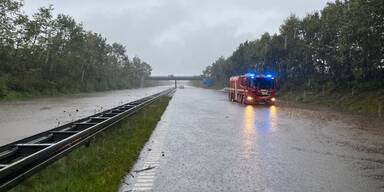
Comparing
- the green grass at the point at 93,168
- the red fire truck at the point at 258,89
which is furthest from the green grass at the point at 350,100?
the green grass at the point at 93,168

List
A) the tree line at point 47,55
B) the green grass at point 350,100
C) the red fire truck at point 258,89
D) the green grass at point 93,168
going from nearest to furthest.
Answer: the green grass at point 93,168 < the green grass at point 350,100 < the red fire truck at point 258,89 < the tree line at point 47,55

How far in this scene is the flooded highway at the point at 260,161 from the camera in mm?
8602

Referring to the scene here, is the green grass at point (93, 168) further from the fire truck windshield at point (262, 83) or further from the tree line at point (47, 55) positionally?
the tree line at point (47, 55)

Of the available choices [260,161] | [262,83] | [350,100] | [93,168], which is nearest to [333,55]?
[350,100]

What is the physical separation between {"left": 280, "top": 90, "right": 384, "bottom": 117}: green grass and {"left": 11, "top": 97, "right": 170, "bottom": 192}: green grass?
2092 cm

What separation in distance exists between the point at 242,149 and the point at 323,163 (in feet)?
8.94

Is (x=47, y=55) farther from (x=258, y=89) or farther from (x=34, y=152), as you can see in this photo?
(x=34, y=152)

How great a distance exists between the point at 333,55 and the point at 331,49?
4.33 ft

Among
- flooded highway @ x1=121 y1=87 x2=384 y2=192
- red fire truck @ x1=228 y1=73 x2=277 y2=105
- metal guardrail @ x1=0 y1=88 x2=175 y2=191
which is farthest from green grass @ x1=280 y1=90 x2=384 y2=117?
metal guardrail @ x1=0 y1=88 x2=175 y2=191

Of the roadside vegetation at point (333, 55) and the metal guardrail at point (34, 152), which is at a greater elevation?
the roadside vegetation at point (333, 55)

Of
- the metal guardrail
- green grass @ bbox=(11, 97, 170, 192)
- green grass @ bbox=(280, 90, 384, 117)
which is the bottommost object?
green grass @ bbox=(280, 90, 384, 117)

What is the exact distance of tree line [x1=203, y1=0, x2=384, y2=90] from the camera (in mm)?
34125

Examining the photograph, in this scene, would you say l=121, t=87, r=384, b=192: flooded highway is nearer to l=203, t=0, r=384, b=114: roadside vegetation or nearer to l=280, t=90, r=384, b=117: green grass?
l=280, t=90, r=384, b=117: green grass

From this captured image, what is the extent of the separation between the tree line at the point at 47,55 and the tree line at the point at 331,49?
32004 millimetres
